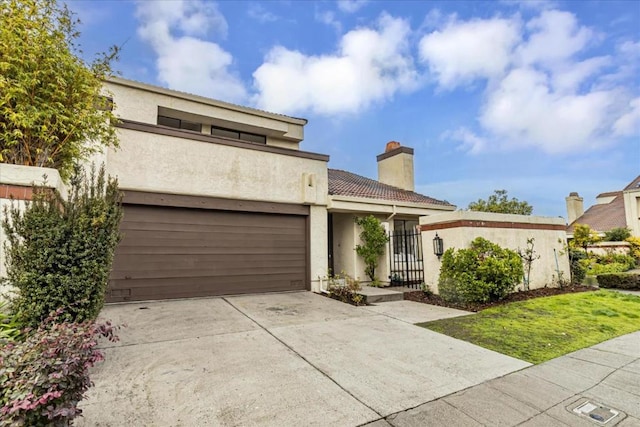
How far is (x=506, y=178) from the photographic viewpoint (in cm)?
2328

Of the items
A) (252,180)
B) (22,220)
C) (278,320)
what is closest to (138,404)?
(22,220)

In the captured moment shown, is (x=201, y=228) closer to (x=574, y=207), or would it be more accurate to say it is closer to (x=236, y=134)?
(x=236, y=134)

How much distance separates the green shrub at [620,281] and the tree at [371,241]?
27.2 ft

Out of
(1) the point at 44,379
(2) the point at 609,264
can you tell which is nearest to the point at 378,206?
(1) the point at 44,379

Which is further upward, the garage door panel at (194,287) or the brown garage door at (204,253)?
the brown garage door at (204,253)

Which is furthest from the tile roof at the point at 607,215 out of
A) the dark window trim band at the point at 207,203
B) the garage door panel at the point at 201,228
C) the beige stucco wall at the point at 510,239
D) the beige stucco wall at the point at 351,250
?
the garage door panel at the point at 201,228

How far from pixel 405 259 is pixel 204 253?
25.3ft

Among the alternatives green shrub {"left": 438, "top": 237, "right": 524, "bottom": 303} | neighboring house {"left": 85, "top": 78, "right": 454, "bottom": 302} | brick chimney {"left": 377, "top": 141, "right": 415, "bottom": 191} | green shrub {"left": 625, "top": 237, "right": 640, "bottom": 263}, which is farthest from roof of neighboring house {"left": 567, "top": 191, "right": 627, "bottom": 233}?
green shrub {"left": 438, "top": 237, "right": 524, "bottom": 303}

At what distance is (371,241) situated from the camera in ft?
37.6

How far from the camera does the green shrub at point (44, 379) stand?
1845 millimetres

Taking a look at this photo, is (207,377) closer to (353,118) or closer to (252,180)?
(252,180)

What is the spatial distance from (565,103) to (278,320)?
1417 cm

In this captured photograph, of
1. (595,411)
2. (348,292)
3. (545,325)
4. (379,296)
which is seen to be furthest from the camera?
(348,292)

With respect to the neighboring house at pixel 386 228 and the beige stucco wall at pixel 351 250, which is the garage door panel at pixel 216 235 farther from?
the beige stucco wall at pixel 351 250
